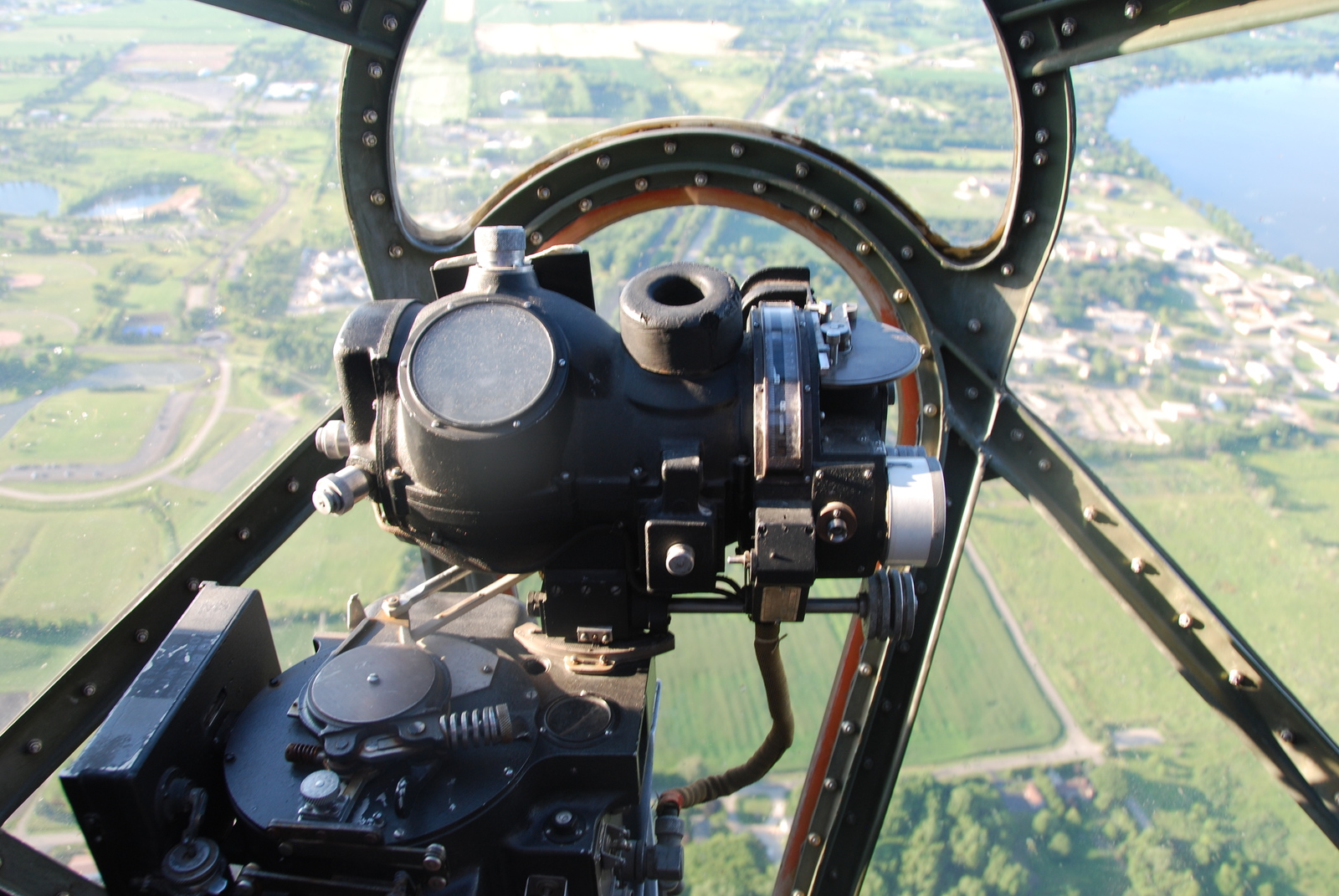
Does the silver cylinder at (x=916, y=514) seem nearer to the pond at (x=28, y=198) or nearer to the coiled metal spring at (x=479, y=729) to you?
the coiled metal spring at (x=479, y=729)

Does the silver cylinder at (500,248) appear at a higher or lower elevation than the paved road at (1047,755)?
higher

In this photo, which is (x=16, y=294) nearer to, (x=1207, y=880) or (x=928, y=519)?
(x=928, y=519)

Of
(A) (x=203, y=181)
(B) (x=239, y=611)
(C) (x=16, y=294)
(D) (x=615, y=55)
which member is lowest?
(B) (x=239, y=611)

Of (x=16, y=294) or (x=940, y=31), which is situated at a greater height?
(x=940, y=31)

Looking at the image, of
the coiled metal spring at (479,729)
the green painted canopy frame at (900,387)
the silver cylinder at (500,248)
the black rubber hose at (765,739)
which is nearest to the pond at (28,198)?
the green painted canopy frame at (900,387)

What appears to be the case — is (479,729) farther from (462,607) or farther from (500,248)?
(500,248)

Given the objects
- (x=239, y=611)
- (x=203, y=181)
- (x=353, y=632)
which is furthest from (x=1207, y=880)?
(x=203, y=181)
